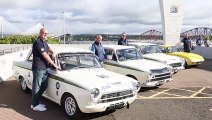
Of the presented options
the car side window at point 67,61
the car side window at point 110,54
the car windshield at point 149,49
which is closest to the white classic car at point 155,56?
the car windshield at point 149,49

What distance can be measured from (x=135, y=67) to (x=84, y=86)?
3705 millimetres

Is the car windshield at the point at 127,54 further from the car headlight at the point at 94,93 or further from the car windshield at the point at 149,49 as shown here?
the car headlight at the point at 94,93

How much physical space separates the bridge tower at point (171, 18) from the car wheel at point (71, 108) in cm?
2248

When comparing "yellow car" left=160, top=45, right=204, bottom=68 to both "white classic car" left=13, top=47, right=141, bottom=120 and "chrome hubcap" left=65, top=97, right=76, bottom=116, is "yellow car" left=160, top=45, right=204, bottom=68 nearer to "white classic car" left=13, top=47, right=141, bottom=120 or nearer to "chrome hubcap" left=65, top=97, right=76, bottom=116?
"white classic car" left=13, top=47, right=141, bottom=120

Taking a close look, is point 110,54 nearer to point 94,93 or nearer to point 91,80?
point 91,80

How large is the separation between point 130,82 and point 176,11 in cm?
2252

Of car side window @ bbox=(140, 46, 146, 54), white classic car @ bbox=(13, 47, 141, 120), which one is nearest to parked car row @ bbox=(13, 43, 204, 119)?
white classic car @ bbox=(13, 47, 141, 120)

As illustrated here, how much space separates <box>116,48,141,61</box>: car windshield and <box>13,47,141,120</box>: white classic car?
99.3 inches

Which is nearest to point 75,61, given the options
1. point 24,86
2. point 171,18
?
point 24,86

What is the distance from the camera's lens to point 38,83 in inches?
296

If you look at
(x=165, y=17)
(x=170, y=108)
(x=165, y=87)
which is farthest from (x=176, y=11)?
(x=170, y=108)

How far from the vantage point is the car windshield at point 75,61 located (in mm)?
7699

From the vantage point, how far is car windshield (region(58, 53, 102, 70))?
7.70 meters

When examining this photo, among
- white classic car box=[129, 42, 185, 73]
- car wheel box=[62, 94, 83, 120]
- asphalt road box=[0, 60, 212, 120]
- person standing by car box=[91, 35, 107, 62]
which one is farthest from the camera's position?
white classic car box=[129, 42, 185, 73]
